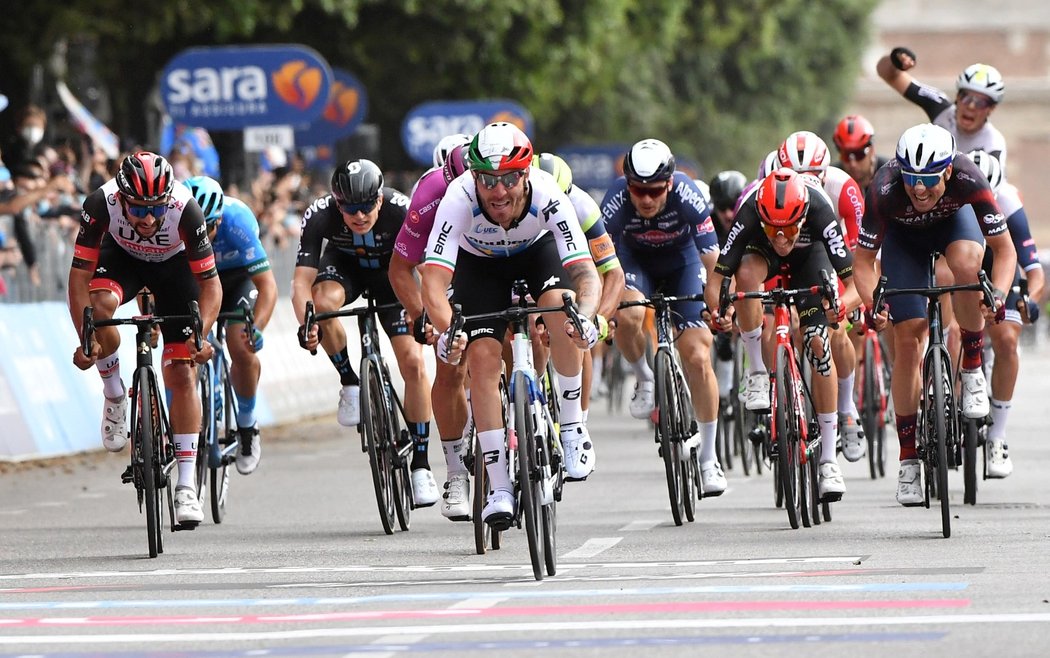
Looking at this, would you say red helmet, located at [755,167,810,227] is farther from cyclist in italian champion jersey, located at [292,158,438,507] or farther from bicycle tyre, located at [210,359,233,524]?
bicycle tyre, located at [210,359,233,524]

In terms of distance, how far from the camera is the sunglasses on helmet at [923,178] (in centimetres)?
1178

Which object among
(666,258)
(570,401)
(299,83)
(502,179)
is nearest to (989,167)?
(666,258)

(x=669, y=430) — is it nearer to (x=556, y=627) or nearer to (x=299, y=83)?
(x=556, y=627)

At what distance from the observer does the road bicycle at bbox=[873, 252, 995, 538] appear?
11562mm

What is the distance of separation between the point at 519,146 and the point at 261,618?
2.28 meters

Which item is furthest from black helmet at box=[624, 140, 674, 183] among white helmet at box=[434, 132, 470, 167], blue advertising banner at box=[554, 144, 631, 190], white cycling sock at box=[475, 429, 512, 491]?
blue advertising banner at box=[554, 144, 631, 190]

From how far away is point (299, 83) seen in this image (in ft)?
77.8

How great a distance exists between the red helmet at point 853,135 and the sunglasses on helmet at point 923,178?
11.3ft

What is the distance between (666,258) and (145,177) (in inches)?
147

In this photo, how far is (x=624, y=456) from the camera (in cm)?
1792

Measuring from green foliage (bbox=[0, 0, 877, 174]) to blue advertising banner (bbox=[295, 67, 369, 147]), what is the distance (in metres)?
0.77

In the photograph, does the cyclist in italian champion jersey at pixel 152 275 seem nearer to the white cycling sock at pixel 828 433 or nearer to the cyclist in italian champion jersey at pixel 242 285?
the cyclist in italian champion jersey at pixel 242 285

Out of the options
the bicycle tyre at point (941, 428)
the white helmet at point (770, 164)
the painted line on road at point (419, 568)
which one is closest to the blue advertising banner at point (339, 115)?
the white helmet at point (770, 164)

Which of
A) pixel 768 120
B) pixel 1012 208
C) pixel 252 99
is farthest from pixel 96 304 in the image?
pixel 768 120
